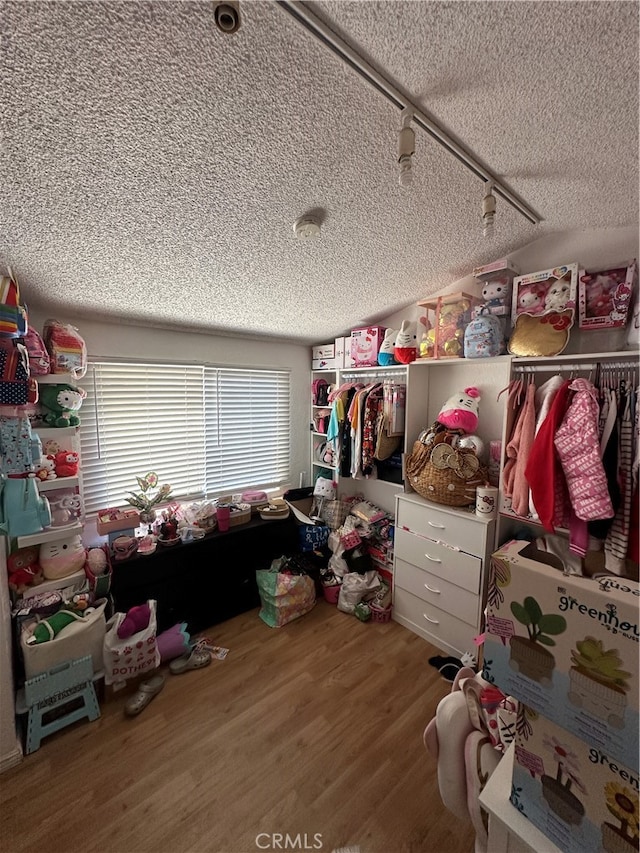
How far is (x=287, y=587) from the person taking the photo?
7.47ft

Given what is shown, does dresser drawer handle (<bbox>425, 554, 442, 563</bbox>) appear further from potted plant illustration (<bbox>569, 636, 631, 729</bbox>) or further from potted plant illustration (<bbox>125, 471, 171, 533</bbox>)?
potted plant illustration (<bbox>125, 471, 171, 533</bbox>)

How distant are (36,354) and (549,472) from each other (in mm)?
2497

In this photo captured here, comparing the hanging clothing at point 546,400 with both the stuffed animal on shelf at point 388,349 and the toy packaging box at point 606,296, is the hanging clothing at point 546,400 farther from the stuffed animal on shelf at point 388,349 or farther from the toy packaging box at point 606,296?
the stuffed animal on shelf at point 388,349

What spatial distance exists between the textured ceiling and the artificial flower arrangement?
3.90 feet

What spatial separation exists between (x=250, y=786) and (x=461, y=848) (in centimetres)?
81

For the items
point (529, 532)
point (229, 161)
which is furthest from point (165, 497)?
point (529, 532)

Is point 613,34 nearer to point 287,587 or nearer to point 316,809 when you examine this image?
point 316,809

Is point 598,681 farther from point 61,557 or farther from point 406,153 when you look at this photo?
point 61,557

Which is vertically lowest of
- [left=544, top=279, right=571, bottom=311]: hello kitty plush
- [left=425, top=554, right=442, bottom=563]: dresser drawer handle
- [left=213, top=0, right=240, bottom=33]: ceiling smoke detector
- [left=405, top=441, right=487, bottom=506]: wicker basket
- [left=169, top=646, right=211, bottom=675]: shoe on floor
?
[left=169, top=646, right=211, bottom=675]: shoe on floor

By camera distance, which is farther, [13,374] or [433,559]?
[433,559]

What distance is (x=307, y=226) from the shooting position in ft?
4.50

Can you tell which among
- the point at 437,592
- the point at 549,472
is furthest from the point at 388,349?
the point at 437,592

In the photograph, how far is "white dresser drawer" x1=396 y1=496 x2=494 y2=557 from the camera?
186cm

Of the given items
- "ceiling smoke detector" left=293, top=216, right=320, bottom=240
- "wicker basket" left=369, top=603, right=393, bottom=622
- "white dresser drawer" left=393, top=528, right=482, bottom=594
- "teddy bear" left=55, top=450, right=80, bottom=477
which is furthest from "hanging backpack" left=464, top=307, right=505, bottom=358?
"teddy bear" left=55, top=450, right=80, bottom=477
